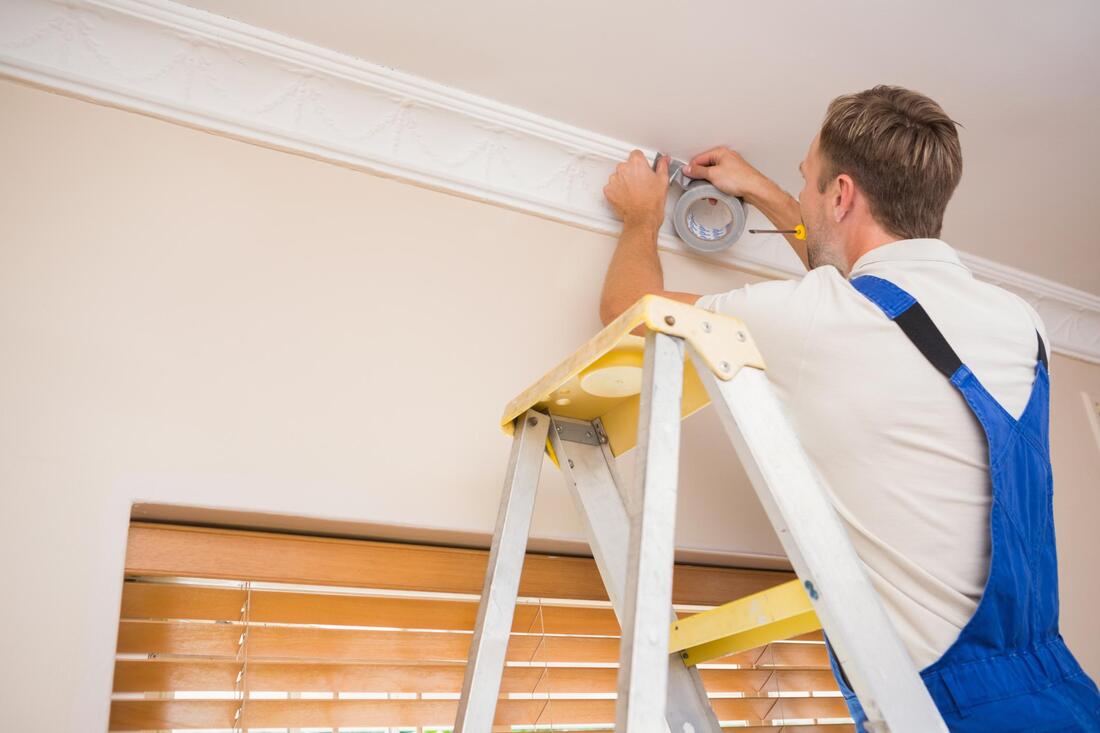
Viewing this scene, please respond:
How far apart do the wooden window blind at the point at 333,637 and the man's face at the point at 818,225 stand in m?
0.75

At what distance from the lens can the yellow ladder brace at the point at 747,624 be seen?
1.01 m

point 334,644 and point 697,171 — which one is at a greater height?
point 697,171

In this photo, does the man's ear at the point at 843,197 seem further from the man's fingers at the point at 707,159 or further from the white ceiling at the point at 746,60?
the man's fingers at the point at 707,159

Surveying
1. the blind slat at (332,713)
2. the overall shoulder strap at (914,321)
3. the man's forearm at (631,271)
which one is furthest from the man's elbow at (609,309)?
the blind slat at (332,713)

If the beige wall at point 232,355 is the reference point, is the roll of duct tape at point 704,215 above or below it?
above

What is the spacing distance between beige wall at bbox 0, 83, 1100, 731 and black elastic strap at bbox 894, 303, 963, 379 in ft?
2.48

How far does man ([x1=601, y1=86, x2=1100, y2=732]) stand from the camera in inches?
42.9

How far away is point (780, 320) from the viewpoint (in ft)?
4.08

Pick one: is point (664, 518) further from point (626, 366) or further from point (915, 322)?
point (915, 322)

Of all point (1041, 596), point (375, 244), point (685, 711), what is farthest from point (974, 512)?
point (375, 244)

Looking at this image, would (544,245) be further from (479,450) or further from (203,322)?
(203,322)

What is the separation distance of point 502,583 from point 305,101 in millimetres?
1089

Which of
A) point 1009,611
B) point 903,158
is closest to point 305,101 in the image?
point 903,158

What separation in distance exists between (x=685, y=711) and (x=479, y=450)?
675 mm
